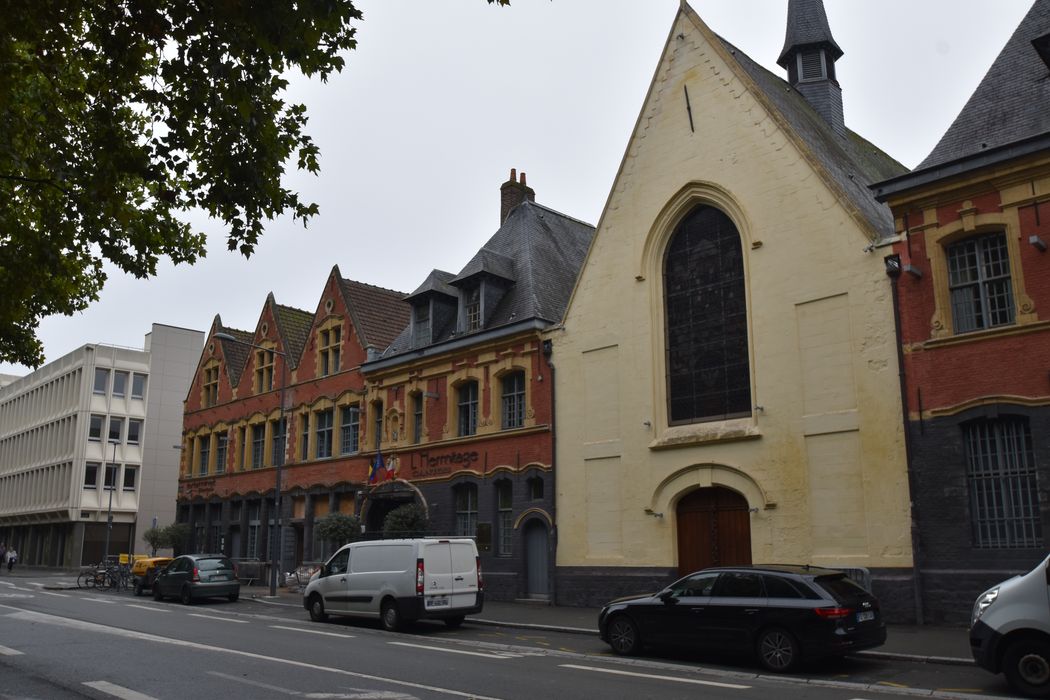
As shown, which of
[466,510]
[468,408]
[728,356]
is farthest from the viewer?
[468,408]

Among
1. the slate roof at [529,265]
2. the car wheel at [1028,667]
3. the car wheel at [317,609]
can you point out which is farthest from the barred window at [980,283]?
the car wheel at [317,609]

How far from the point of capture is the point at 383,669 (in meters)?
12.3

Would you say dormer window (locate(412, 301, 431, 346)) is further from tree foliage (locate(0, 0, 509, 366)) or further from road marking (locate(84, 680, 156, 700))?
road marking (locate(84, 680, 156, 700))

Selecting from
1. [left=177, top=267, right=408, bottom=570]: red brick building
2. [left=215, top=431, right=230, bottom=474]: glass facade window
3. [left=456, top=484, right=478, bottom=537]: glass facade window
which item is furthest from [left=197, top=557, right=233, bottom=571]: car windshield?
[left=215, top=431, right=230, bottom=474]: glass facade window

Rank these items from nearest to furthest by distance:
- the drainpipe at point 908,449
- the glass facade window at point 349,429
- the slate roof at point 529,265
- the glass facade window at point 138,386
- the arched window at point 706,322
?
the drainpipe at point 908,449 → the arched window at point 706,322 → the slate roof at point 529,265 → the glass facade window at point 349,429 → the glass facade window at point 138,386

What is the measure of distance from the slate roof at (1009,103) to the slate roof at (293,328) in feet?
86.7

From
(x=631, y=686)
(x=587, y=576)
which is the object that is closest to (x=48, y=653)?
(x=631, y=686)

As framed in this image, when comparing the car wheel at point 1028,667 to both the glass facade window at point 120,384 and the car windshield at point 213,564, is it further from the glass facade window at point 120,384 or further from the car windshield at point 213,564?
the glass facade window at point 120,384

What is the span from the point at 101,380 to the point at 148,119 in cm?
5548

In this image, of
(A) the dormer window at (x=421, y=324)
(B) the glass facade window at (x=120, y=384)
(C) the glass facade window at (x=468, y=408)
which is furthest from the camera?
(B) the glass facade window at (x=120, y=384)

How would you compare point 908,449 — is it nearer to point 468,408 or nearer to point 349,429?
point 468,408

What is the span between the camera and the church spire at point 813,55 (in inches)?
1091

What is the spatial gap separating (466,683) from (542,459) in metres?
14.0

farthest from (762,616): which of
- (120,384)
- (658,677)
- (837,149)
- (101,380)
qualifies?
(120,384)
